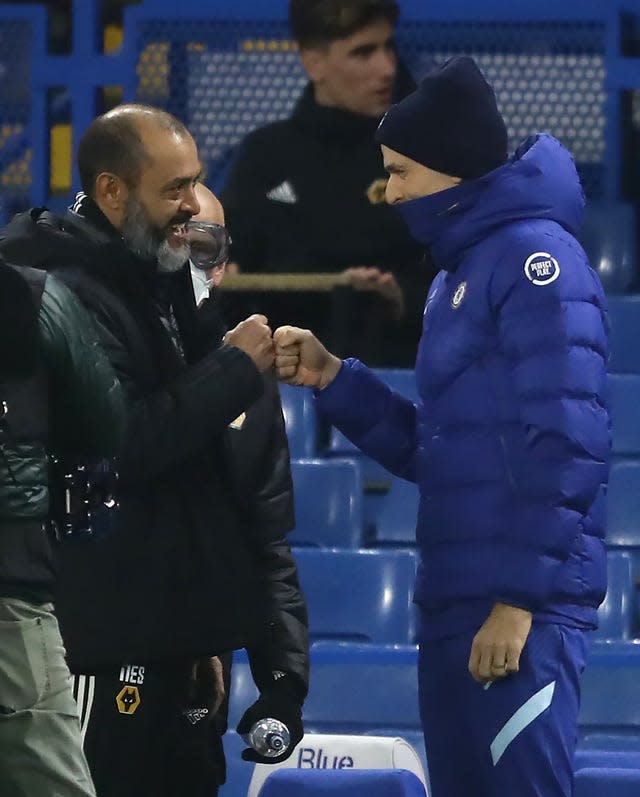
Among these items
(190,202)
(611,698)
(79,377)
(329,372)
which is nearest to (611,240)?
(611,698)

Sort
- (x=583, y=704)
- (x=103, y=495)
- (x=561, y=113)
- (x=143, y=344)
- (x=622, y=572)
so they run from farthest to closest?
1. (x=561, y=113)
2. (x=622, y=572)
3. (x=583, y=704)
4. (x=143, y=344)
5. (x=103, y=495)

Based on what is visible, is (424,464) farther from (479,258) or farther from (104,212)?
(104,212)

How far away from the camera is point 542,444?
9.26 feet

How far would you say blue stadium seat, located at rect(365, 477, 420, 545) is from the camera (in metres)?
5.43

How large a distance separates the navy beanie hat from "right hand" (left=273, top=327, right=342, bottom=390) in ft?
1.24

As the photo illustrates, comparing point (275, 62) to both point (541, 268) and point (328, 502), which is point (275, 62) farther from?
point (541, 268)

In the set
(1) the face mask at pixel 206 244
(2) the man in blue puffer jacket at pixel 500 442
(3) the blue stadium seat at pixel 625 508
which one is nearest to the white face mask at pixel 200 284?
(1) the face mask at pixel 206 244

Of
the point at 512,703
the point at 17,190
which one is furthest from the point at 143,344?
the point at 17,190

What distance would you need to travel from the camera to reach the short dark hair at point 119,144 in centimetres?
318

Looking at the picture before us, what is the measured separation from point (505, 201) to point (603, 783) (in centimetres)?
98

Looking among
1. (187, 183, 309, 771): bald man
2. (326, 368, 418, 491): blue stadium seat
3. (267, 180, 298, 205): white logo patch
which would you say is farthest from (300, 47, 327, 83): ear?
(187, 183, 309, 771): bald man

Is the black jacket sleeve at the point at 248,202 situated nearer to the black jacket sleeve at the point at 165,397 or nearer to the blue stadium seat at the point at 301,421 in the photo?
the blue stadium seat at the point at 301,421

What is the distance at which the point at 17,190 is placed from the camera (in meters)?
6.23

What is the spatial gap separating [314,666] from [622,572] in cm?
96
